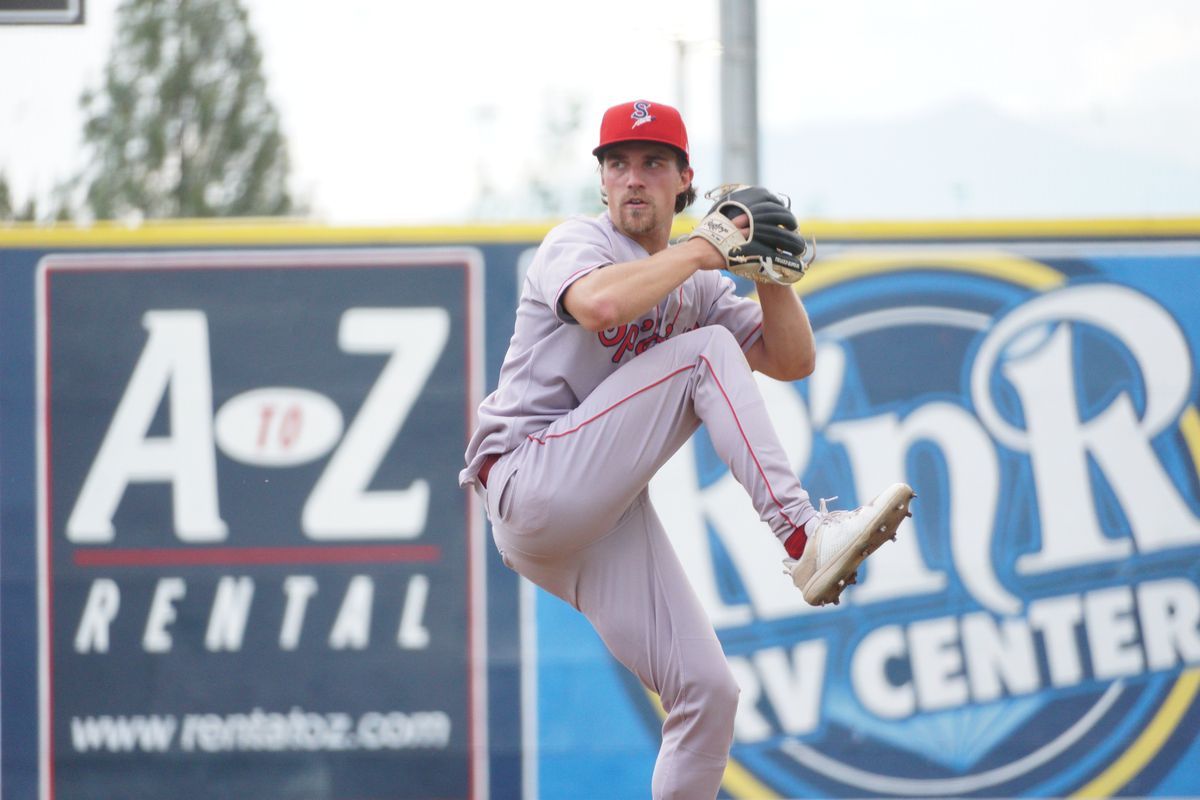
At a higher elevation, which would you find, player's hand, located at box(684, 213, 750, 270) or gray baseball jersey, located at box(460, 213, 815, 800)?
player's hand, located at box(684, 213, 750, 270)

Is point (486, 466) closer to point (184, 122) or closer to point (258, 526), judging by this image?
point (258, 526)

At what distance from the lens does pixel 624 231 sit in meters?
3.67

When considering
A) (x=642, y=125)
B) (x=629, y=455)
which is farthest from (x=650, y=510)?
(x=642, y=125)

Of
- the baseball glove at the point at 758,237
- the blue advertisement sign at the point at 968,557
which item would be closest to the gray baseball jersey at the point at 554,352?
the baseball glove at the point at 758,237

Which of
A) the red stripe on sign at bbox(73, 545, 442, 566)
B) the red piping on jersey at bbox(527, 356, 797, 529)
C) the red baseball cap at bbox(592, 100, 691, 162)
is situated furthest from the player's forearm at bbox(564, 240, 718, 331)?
the red stripe on sign at bbox(73, 545, 442, 566)

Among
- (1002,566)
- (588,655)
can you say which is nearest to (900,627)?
(1002,566)

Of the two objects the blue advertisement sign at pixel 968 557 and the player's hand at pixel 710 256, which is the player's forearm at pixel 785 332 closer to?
the player's hand at pixel 710 256

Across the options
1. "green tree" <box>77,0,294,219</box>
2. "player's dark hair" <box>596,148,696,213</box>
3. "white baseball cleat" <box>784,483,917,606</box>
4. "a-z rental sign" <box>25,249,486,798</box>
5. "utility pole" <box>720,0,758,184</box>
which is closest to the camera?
"white baseball cleat" <box>784,483,917,606</box>

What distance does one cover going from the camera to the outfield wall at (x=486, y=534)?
17.9 ft

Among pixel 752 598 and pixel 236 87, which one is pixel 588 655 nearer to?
pixel 752 598

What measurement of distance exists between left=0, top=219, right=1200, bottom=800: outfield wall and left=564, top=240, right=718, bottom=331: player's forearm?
2263 mm

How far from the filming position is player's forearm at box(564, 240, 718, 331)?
3271 mm

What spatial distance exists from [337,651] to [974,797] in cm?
243

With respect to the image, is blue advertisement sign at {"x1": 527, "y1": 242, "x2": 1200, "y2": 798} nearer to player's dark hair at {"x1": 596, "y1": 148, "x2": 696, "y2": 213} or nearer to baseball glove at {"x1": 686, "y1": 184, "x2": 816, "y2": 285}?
player's dark hair at {"x1": 596, "y1": 148, "x2": 696, "y2": 213}
